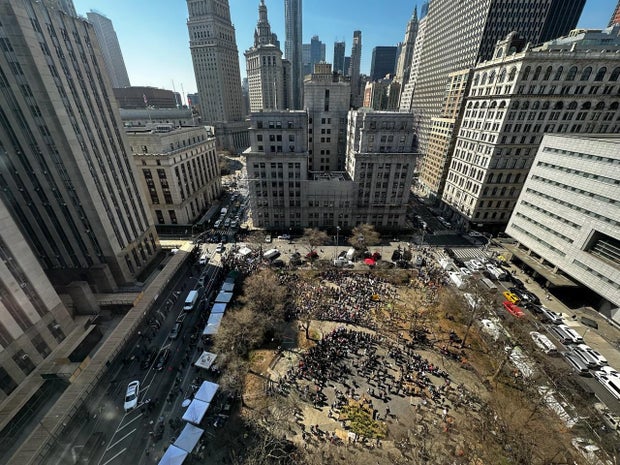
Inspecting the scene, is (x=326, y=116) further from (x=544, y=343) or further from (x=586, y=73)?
(x=544, y=343)

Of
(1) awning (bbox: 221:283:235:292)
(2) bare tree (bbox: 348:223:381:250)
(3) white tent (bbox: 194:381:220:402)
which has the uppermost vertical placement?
(2) bare tree (bbox: 348:223:381:250)

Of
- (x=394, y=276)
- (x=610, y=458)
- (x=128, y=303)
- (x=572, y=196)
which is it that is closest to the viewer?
(x=610, y=458)

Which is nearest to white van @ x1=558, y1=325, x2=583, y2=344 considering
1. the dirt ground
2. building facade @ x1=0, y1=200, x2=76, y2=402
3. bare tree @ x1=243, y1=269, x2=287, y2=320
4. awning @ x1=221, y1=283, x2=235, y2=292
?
the dirt ground

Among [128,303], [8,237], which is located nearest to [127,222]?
[128,303]

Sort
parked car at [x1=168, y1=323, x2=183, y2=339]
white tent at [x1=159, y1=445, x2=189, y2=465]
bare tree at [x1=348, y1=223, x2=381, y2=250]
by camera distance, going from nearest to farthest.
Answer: white tent at [x1=159, y1=445, x2=189, y2=465]
parked car at [x1=168, y1=323, x2=183, y2=339]
bare tree at [x1=348, y1=223, x2=381, y2=250]

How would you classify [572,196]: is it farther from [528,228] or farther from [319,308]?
[319,308]

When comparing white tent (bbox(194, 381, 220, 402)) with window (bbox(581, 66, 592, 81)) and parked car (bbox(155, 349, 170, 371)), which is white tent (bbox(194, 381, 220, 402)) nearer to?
parked car (bbox(155, 349, 170, 371))

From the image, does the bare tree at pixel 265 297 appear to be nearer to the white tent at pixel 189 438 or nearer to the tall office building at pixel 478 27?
the white tent at pixel 189 438
